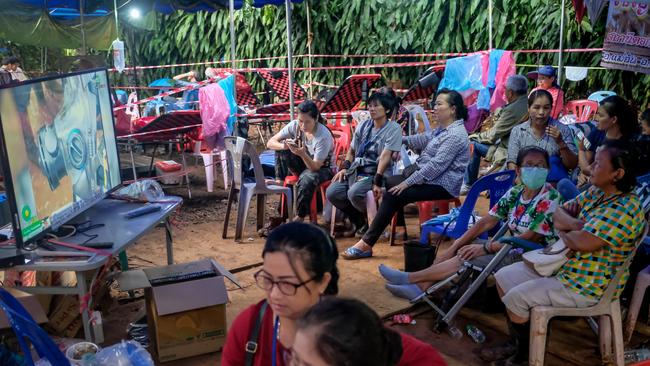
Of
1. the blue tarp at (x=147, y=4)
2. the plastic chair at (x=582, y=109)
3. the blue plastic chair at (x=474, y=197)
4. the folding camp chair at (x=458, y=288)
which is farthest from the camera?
the blue tarp at (x=147, y=4)

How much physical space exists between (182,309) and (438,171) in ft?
7.87

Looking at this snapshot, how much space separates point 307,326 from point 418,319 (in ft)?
9.03

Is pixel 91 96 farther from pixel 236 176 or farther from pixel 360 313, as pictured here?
pixel 360 313

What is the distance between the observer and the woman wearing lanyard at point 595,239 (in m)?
2.89

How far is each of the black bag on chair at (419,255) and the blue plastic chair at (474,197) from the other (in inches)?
7.4

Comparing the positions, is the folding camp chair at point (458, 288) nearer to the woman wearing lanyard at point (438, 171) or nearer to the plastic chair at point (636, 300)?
the plastic chair at point (636, 300)

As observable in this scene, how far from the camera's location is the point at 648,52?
505cm

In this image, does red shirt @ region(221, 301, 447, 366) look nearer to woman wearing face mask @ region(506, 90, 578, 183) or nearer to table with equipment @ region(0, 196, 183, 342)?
table with equipment @ region(0, 196, 183, 342)

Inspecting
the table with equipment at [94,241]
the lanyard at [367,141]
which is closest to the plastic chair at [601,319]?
the table with equipment at [94,241]

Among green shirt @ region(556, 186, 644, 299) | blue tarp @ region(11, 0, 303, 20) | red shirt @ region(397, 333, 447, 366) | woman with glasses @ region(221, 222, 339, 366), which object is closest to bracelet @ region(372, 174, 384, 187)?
green shirt @ region(556, 186, 644, 299)

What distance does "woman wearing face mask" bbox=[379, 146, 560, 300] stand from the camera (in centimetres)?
351

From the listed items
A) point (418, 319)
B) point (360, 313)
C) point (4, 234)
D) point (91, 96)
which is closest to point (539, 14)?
point (418, 319)

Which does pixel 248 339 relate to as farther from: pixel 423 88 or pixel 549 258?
pixel 423 88

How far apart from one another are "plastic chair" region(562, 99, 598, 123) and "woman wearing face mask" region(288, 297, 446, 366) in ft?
21.5
